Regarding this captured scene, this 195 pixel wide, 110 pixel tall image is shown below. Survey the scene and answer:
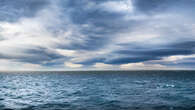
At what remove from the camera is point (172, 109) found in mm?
23453

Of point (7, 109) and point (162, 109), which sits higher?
point (7, 109)

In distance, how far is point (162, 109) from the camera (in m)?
23.4

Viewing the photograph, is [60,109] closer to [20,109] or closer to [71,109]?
[71,109]

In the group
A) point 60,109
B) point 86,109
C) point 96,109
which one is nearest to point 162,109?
point 96,109

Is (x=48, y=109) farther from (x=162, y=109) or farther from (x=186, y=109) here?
(x=186, y=109)

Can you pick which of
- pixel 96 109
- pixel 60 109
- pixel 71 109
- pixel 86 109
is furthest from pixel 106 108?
pixel 60 109

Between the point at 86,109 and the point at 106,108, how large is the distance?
120 inches

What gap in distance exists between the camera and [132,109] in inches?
915

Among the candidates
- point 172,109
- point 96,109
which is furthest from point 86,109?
point 172,109

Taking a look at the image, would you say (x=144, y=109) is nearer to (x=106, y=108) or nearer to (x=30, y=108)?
(x=106, y=108)

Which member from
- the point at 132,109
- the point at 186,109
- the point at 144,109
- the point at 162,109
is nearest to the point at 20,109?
the point at 132,109

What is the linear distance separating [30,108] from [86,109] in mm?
8724

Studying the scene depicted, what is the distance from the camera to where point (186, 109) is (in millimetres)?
23609

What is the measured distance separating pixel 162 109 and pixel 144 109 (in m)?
2.80
